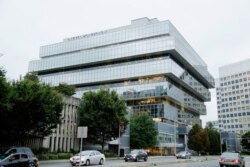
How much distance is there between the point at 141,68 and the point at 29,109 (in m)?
74.8

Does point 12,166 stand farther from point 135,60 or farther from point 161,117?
point 135,60

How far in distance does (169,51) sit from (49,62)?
5131 cm

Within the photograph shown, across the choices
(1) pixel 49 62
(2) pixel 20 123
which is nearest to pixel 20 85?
(2) pixel 20 123

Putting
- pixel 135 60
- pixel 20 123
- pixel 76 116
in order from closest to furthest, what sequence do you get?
1. pixel 20 123
2. pixel 76 116
3. pixel 135 60

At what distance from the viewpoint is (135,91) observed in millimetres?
110500

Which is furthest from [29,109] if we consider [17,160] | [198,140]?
[198,140]

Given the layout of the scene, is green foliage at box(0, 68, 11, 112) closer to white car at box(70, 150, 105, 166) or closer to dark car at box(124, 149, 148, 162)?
white car at box(70, 150, 105, 166)

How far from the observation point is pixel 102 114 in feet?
170

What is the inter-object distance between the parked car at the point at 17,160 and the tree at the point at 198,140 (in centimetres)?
7724

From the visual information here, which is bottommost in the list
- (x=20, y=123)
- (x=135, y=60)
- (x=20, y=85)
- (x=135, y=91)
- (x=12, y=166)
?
(x=12, y=166)

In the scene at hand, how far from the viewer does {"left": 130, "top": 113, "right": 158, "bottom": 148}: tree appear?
235ft

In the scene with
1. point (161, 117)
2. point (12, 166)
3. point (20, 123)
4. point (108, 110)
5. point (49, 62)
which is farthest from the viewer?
point (49, 62)

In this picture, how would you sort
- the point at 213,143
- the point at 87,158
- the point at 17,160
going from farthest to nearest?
the point at 213,143 → the point at 87,158 → the point at 17,160

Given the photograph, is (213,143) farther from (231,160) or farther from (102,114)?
Answer: (231,160)
